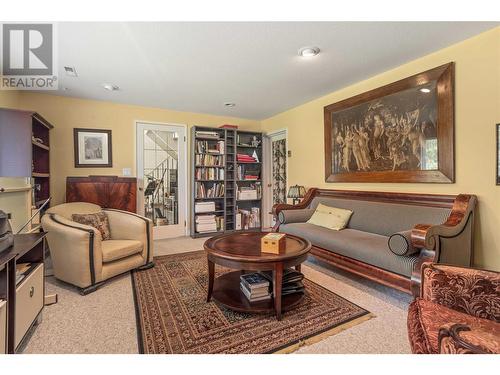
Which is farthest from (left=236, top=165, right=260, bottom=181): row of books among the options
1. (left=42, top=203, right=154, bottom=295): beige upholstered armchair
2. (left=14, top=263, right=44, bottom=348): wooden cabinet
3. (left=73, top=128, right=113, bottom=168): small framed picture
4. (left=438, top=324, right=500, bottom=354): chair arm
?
(left=438, top=324, right=500, bottom=354): chair arm

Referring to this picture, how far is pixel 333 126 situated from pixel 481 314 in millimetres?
2746

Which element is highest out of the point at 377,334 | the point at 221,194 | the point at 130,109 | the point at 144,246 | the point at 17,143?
the point at 130,109

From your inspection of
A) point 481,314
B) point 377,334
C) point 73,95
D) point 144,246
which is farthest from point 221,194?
point 481,314

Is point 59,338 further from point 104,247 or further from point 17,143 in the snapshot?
point 17,143

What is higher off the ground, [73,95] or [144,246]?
[73,95]

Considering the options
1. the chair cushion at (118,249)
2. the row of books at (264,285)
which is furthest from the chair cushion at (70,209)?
the row of books at (264,285)

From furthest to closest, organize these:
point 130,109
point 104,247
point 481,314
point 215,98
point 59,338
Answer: point 130,109 → point 215,98 → point 104,247 → point 59,338 → point 481,314

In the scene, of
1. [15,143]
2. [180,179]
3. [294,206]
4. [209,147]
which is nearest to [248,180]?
[209,147]

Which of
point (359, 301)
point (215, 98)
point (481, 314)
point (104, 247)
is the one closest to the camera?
point (481, 314)

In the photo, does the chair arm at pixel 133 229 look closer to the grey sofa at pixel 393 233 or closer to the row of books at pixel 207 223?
the row of books at pixel 207 223

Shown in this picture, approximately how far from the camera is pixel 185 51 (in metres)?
2.33

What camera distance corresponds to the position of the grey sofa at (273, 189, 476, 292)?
1.90m

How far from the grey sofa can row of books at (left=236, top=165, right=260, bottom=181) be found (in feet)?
5.08

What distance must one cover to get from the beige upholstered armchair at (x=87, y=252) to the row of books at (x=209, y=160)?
1888mm
